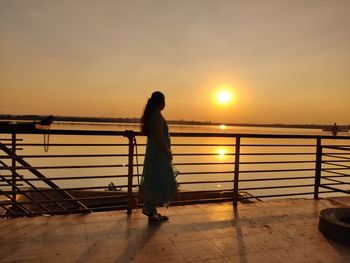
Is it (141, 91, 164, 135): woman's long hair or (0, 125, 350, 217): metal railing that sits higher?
(141, 91, 164, 135): woman's long hair

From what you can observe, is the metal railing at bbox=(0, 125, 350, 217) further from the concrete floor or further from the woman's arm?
the woman's arm

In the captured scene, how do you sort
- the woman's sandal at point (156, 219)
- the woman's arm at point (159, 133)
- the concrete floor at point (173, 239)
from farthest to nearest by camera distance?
the woman's sandal at point (156, 219) < the woman's arm at point (159, 133) < the concrete floor at point (173, 239)

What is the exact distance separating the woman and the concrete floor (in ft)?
0.99

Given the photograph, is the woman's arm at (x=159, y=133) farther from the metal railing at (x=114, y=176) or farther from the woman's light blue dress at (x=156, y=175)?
the metal railing at (x=114, y=176)

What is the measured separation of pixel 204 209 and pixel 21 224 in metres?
2.32

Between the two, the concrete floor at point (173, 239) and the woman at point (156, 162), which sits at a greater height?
the woman at point (156, 162)

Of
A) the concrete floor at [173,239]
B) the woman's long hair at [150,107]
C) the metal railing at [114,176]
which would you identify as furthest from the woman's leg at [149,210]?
the woman's long hair at [150,107]

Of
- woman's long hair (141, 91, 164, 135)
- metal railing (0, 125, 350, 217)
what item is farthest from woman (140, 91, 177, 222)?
metal railing (0, 125, 350, 217)

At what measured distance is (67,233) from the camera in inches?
139

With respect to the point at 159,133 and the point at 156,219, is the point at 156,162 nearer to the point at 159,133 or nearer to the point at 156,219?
the point at 159,133

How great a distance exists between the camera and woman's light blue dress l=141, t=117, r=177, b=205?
3.99m

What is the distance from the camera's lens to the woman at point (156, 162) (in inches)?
154

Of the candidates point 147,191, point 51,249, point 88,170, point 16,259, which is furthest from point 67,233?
point 88,170

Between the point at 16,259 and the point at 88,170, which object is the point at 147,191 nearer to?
the point at 16,259
